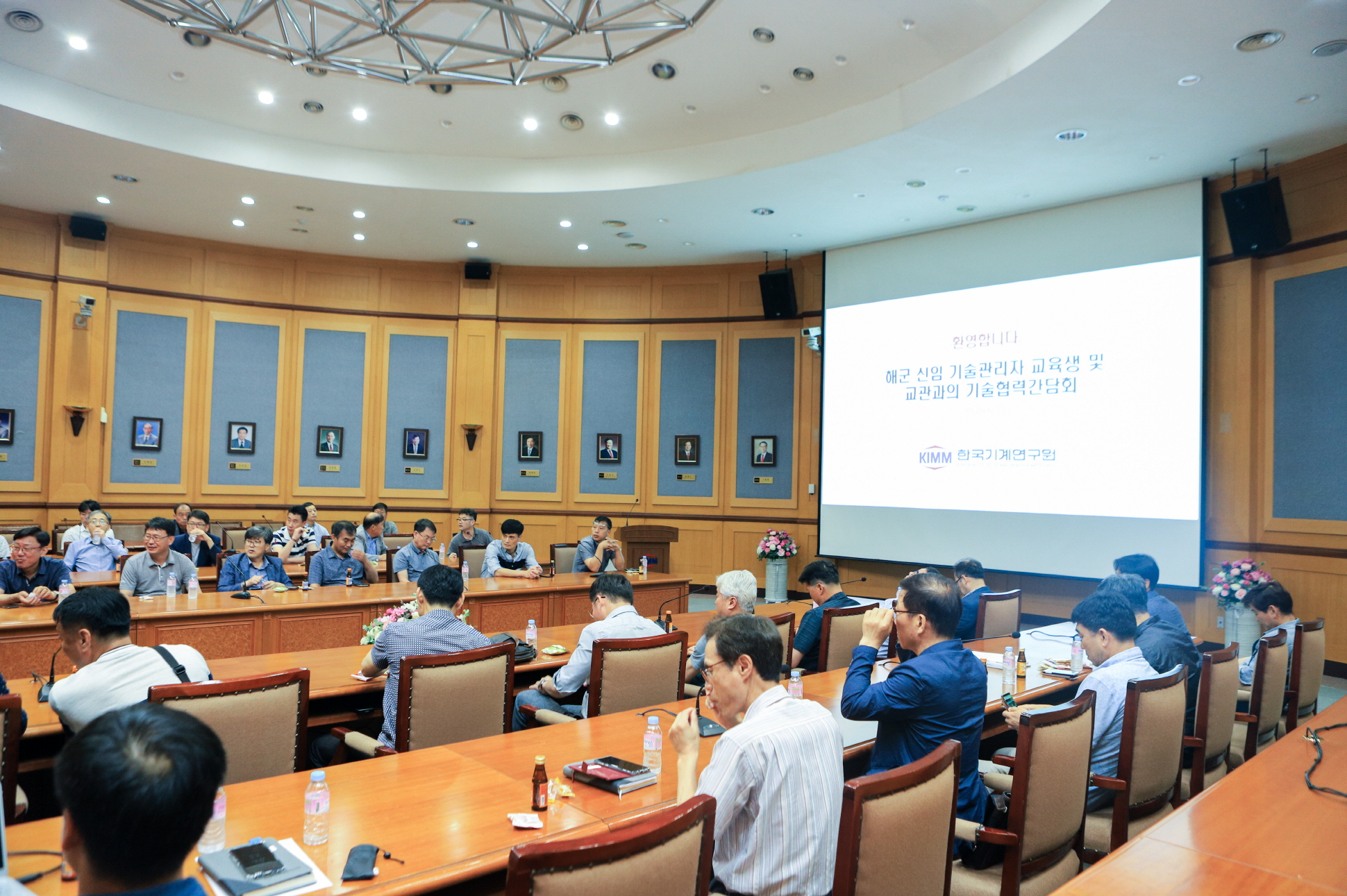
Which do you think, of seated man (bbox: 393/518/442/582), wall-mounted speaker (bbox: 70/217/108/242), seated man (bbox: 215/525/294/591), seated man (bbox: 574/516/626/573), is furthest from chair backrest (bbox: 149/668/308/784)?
wall-mounted speaker (bbox: 70/217/108/242)

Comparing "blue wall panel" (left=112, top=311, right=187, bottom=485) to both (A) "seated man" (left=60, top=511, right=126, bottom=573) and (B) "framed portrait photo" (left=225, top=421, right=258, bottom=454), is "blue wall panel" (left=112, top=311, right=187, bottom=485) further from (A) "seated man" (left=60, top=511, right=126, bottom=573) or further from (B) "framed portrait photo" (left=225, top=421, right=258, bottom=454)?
(A) "seated man" (left=60, top=511, right=126, bottom=573)

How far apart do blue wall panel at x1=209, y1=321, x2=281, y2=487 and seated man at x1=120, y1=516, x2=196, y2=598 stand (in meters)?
5.01

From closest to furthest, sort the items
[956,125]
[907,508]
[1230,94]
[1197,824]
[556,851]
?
[556,851], [1197,824], [1230,94], [956,125], [907,508]

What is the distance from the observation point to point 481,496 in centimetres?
1156

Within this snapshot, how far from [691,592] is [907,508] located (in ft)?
Result: 10.4

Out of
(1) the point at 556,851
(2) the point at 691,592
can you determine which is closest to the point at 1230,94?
(1) the point at 556,851

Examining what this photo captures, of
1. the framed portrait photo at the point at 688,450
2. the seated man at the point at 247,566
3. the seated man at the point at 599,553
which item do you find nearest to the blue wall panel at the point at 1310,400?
the seated man at the point at 599,553

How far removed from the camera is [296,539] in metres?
8.40

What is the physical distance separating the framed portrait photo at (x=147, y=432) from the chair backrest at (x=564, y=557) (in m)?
Answer: 5.60

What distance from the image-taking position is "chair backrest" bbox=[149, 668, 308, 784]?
2.62 metres

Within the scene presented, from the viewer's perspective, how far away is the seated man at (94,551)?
6938 mm

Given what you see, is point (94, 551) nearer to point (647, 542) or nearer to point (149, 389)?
point (149, 389)

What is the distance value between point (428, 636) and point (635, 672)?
2.93 feet

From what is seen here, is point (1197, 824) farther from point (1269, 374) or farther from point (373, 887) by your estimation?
point (1269, 374)
